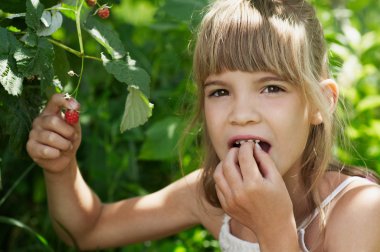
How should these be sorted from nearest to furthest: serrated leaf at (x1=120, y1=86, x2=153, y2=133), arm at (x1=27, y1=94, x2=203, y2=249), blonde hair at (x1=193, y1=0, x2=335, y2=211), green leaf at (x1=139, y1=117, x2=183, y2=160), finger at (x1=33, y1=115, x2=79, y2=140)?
1. serrated leaf at (x1=120, y1=86, x2=153, y2=133)
2. blonde hair at (x1=193, y1=0, x2=335, y2=211)
3. finger at (x1=33, y1=115, x2=79, y2=140)
4. arm at (x1=27, y1=94, x2=203, y2=249)
5. green leaf at (x1=139, y1=117, x2=183, y2=160)

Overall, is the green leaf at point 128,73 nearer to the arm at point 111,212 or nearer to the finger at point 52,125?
the finger at point 52,125

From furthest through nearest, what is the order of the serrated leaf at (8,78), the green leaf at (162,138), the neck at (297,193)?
the green leaf at (162,138), the neck at (297,193), the serrated leaf at (8,78)

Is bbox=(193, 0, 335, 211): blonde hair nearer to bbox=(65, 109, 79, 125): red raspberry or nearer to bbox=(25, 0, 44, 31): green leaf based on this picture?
bbox=(65, 109, 79, 125): red raspberry

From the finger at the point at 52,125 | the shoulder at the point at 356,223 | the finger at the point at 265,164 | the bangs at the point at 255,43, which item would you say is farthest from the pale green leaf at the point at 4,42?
the shoulder at the point at 356,223

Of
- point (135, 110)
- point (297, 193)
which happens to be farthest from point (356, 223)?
point (135, 110)

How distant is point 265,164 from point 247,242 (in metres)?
0.42

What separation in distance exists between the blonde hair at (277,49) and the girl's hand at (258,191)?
223mm

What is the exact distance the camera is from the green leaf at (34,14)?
1.74 m

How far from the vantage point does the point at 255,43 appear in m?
1.93

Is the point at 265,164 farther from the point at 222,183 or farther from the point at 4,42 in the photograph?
the point at 4,42

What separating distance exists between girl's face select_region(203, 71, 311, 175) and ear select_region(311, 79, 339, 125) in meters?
0.07

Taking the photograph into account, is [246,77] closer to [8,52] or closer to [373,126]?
[8,52]

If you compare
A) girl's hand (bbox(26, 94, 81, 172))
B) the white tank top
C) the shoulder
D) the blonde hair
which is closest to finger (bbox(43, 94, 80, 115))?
girl's hand (bbox(26, 94, 81, 172))

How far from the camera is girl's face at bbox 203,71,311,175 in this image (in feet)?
6.24
